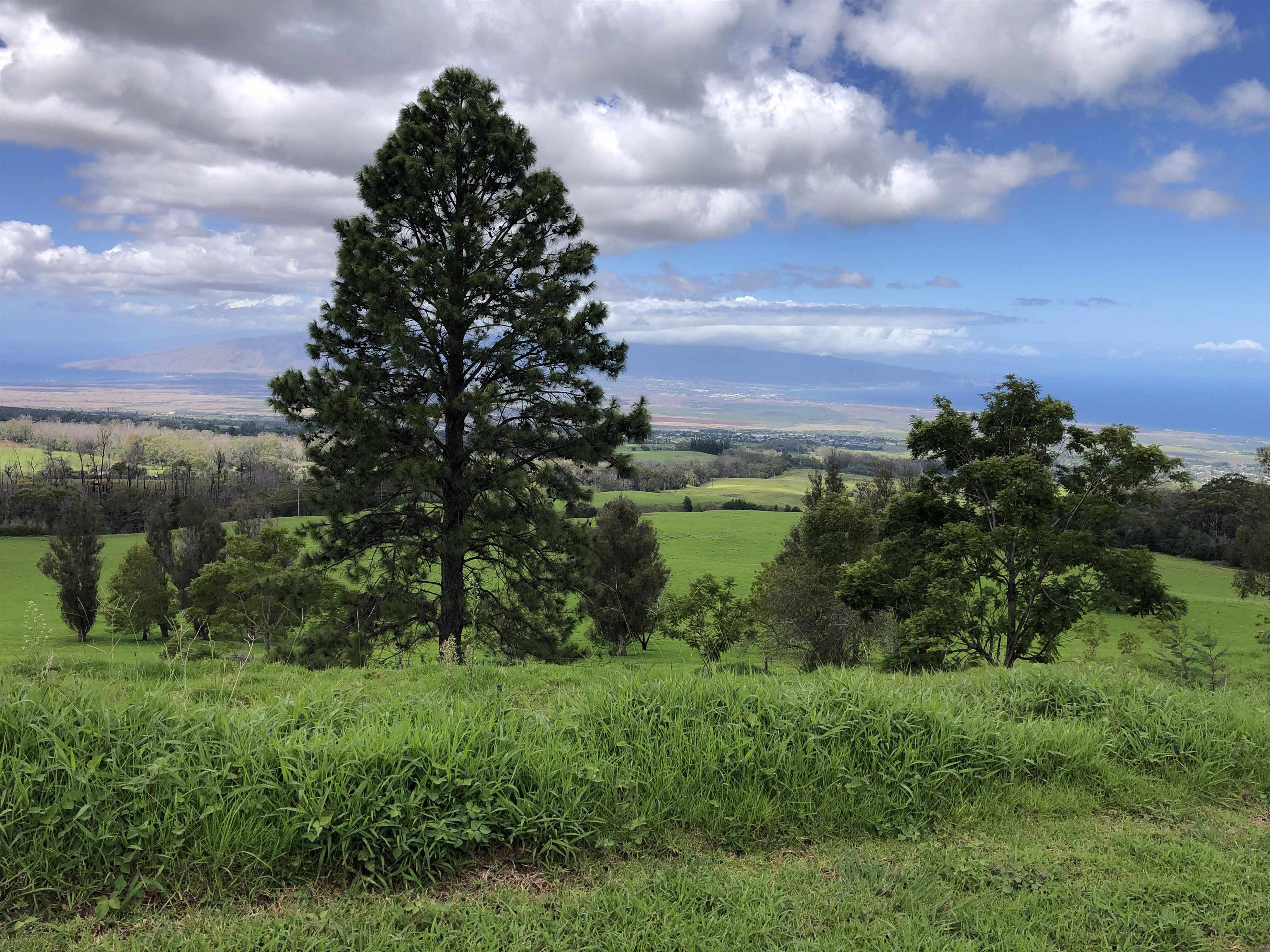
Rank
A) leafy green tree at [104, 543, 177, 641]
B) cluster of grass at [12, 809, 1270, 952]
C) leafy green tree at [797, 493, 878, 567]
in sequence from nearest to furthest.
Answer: cluster of grass at [12, 809, 1270, 952], leafy green tree at [797, 493, 878, 567], leafy green tree at [104, 543, 177, 641]

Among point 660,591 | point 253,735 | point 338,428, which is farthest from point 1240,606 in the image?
point 253,735

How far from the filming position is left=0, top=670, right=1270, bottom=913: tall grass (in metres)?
3.43

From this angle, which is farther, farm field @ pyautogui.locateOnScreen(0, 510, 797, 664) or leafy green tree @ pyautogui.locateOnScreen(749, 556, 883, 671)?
farm field @ pyautogui.locateOnScreen(0, 510, 797, 664)

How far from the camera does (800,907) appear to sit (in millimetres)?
3365

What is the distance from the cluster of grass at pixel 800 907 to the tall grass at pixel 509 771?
188mm

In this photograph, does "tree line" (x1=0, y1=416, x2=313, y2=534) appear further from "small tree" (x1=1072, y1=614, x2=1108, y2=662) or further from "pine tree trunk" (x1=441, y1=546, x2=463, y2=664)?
"small tree" (x1=1072, y1=614, x2=1108, y2=662)

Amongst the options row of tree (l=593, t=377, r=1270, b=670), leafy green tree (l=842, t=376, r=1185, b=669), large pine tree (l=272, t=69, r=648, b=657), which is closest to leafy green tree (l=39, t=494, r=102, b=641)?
large pine tree (l=272, t=69, r=648, b=657)

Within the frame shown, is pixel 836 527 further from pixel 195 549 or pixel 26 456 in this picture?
pixel 26 456

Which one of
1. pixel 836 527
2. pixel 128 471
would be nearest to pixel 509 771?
pixel 836 527

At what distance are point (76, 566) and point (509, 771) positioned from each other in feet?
184

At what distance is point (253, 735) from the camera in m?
3.92

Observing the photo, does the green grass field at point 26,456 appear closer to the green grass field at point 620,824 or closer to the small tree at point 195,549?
the small tree at point 195,549

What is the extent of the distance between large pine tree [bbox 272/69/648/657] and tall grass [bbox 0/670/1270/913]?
11.9 meters

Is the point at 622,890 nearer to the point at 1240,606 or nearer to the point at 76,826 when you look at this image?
the point at 76,826
